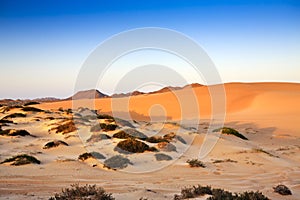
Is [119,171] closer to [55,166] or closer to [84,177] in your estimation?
[84,177]

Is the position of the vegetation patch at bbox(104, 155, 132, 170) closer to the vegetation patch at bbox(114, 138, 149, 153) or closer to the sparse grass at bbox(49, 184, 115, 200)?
the vegetation patch at bbox(114, 138, 149, 153)

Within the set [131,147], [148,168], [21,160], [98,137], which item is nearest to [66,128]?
[98,137]

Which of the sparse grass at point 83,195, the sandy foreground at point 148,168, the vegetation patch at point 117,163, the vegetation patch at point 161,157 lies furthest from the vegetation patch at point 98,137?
the sparse grass at point 83,195

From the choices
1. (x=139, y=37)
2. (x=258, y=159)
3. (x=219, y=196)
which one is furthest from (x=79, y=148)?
(x=219, y=196)

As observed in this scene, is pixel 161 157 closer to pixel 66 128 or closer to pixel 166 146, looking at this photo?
pixel 166 146

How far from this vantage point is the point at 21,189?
823 cm

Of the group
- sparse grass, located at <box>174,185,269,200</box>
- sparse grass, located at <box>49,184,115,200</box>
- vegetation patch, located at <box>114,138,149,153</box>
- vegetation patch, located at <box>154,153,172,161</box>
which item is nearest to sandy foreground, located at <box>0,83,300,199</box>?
vegetation patch, located at <box>154,153,172,161</box>

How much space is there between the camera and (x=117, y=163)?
11.9 metres

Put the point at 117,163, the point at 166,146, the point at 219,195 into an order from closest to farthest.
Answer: the point at 219,195 → the point at 117,163 → the point at 166,146

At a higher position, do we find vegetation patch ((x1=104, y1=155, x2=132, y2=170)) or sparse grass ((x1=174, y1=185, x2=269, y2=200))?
vegetation patch ((x1=104, y1=155, x2=132, y2=170))

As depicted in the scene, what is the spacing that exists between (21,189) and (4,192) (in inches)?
20.4

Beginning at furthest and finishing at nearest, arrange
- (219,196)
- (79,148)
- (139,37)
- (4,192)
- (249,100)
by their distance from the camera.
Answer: (249,100), (79,148), (139,37), (4,192), (219,196)

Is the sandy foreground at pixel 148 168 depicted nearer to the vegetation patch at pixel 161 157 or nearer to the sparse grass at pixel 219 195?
the vegetation patch at pixel 161 157

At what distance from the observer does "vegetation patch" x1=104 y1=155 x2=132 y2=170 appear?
11634 millimetres
